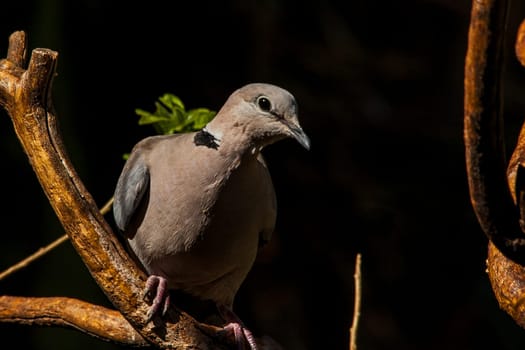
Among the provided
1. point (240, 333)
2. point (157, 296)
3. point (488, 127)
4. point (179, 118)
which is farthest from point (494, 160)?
point (179, 118)

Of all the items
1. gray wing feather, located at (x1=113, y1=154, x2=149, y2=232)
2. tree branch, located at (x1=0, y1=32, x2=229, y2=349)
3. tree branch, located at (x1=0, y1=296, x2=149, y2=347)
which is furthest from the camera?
gray wing feather, located at (x1=113, y1=154, x2=149, y2=232)

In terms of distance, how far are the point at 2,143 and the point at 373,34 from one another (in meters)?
2.94

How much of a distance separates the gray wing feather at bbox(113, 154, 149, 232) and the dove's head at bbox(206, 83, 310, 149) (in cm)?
32

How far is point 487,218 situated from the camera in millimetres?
1859

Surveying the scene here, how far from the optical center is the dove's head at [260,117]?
2768mm

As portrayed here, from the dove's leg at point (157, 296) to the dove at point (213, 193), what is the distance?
15 cm

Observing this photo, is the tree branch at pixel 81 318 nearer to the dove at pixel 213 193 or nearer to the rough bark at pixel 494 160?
the dove at pixel 213 193

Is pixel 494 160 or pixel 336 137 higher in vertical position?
pixel 494 160

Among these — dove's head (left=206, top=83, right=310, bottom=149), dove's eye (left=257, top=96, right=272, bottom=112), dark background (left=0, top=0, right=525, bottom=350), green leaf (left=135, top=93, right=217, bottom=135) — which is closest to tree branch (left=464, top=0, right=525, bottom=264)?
dove's head (left=206, top=83, right=310, bottom=149)

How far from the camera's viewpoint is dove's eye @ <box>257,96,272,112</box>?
2795mm

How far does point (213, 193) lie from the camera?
113 inches

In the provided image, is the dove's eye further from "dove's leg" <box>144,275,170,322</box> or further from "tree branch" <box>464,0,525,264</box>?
"tree branch" <box>464,0,525,264</box>

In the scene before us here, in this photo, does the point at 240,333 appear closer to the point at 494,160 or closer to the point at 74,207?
the point at 74,207

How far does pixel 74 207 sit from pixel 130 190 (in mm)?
665
